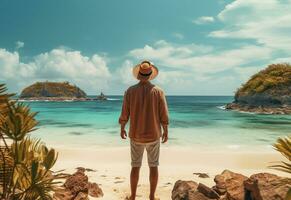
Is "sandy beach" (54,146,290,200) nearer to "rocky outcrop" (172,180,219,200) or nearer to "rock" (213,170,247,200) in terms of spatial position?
"rocky outcrop" (172,180,219,200)

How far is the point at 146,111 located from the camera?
199 inches

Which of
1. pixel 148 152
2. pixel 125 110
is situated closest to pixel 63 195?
pixel 148 152

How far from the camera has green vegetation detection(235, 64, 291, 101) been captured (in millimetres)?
52156

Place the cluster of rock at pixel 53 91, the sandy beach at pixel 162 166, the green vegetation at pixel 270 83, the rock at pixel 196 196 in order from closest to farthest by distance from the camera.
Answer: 1. the rock at pixel 196 196
2. the sandy beach at pixel 162 166
3. the green vegetation at pixel 270 83
4. the cluster of rock at pixel 53 91

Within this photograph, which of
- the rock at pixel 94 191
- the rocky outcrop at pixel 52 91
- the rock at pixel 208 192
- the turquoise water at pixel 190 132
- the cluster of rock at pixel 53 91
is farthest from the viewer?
the cluster of rock at pixel 53 91

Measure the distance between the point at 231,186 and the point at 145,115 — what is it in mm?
2049

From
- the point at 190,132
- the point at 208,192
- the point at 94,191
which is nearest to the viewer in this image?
the point at 208,192

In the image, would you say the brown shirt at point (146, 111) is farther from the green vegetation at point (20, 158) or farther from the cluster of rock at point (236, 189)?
the green vegetation at point (20, 158)

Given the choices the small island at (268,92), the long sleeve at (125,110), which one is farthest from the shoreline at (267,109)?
the long sleeve at (125,110)

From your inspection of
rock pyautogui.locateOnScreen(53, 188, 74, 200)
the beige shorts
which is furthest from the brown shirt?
rock pyautogui.locateOnScreen(53, 188, 74, 200)

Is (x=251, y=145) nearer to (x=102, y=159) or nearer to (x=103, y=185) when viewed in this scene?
(x=102, y=159)

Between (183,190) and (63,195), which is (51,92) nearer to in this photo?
(63,195)

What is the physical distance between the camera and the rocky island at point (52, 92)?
15600 cm

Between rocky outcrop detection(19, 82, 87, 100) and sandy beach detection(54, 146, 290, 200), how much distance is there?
145 metres
